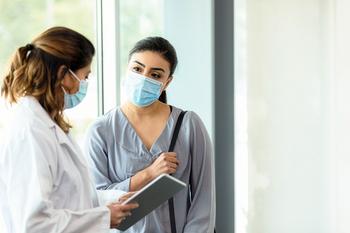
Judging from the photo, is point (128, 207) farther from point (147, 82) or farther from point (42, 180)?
point (147, 82)

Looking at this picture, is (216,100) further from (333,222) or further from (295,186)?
(333,222)

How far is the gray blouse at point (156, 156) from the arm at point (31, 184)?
1.82 feet

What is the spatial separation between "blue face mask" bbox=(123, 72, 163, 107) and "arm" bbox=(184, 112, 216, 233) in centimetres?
16

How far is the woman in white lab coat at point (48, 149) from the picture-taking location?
141 centimetres

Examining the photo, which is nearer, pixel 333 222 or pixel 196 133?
pixel 196 133

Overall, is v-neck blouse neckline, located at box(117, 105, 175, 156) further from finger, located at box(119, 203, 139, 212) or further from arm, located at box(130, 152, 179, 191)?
→ finger, located at box(119, 203, 139, 212)

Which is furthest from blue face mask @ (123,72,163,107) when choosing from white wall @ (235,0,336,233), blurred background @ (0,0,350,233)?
white wall @ (235,0,336,233)

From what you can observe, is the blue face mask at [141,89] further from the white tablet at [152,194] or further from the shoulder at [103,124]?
the white tablet at [152,194]

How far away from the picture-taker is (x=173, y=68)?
7.18 ft

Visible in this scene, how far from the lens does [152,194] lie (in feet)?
5.51

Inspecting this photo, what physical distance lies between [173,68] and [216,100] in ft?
2.61

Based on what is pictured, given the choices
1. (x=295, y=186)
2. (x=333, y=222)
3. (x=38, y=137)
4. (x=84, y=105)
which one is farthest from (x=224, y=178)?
(x=38, y=137)

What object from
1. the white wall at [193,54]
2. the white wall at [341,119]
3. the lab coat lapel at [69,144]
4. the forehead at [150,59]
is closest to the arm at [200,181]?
the forehead at [150,59]

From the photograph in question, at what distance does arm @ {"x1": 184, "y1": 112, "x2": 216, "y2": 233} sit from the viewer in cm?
209
